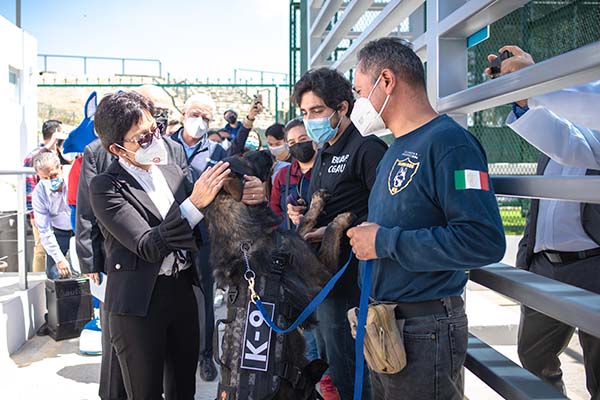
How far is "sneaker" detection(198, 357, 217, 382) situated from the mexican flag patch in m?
3.40

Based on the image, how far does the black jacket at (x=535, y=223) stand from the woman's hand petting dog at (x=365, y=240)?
4.66ft

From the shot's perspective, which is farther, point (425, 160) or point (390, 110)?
point (390, 110)

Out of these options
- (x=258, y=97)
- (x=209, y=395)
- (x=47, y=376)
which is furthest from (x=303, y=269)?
(x=47, y=376)

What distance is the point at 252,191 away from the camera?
2.46 meters

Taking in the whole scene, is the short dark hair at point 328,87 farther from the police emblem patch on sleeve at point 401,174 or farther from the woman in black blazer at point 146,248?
the police emblem patch on sleeve at point 401,174

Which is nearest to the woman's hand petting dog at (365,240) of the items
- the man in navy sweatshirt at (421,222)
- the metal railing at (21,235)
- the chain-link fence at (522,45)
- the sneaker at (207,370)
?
the man in navy sweatshirt at (421,222)

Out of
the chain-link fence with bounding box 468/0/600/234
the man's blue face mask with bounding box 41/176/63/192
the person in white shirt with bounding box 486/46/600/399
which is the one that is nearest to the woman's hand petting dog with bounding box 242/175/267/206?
the person in white shirt with bounding box 486/46/600/399

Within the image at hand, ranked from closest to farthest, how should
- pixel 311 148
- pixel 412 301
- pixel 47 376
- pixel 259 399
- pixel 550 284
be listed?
pixel 550 284 < pixel 412 301 < pixel 259 399 < pixel 311 148 < pixel 47 376

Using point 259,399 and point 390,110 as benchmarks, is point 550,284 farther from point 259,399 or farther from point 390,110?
point 259,399

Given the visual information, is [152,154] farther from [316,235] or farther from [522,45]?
[522,45]

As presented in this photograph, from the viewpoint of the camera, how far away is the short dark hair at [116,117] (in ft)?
8.69

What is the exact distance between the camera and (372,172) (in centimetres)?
263

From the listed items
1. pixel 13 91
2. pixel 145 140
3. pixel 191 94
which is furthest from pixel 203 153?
pixel 13 91

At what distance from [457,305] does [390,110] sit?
75cm
